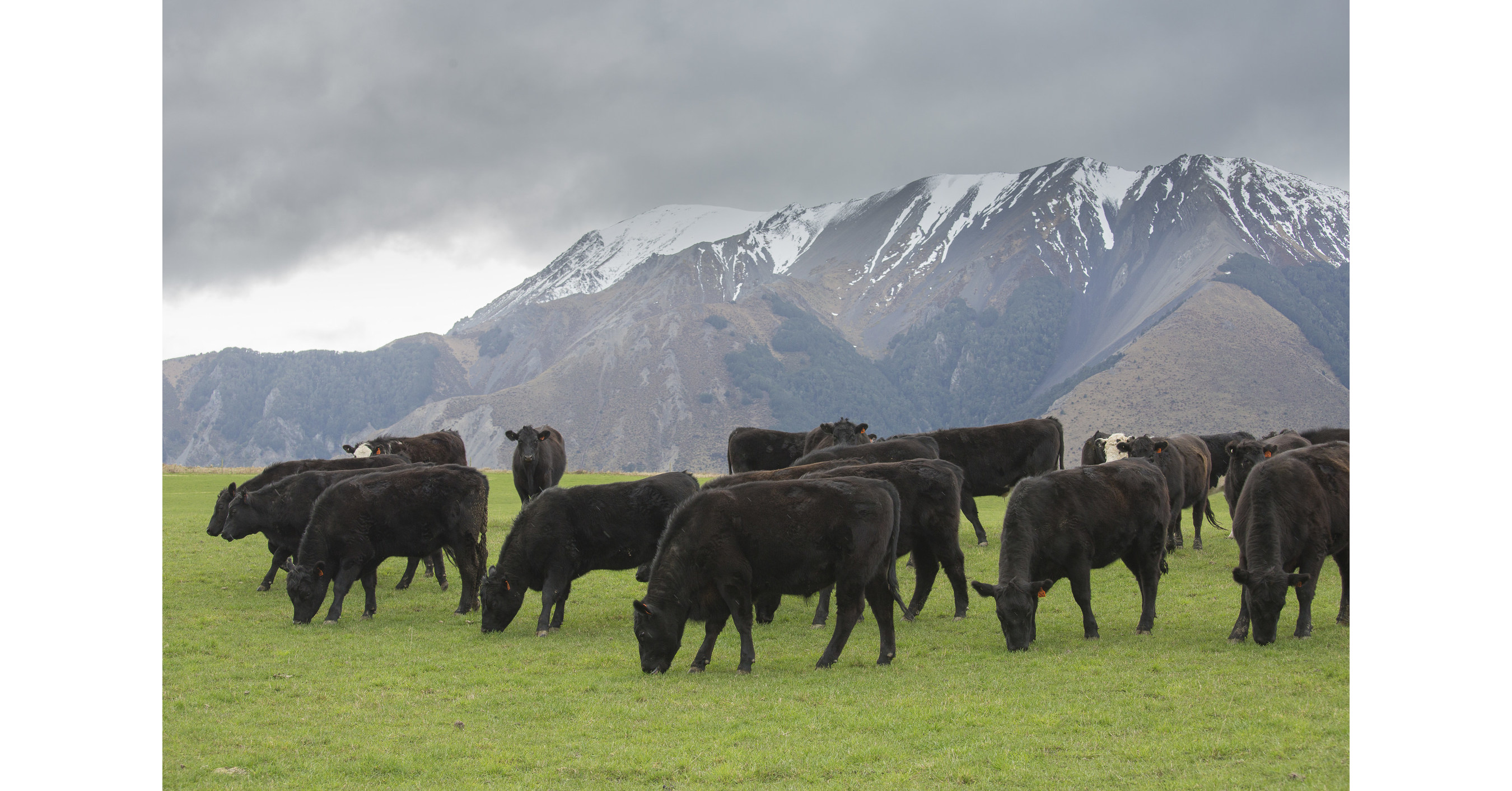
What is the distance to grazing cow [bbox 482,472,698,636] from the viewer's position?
1349 centimetres

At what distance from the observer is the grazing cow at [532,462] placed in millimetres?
25312

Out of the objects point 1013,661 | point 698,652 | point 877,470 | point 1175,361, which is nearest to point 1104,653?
point 1013,661

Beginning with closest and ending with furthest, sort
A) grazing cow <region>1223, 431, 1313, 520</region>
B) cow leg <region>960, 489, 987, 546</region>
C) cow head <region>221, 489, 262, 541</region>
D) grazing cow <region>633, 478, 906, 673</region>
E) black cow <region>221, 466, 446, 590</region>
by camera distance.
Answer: grazing cow <region>633, 478, 906, 673</region> < black cow <region>221, 466, 446, 590</region> < cow head <region>221, 489, 262, 541</region> < grazing cow <region>1223, 431, 1313, 520</region> < cow leg <region>960, 489, 987, 546</region>

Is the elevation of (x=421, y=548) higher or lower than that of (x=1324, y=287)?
lower

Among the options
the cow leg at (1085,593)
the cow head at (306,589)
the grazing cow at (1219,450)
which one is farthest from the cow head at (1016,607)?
the grazing cow at (1219,450)

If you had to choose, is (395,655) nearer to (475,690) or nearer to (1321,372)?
(475,690)

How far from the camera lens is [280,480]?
1750 cm

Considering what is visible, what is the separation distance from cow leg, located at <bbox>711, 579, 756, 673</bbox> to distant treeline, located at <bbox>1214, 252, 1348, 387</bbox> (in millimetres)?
169488

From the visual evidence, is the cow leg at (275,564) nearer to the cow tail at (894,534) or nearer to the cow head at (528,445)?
the cow head at (528,445)

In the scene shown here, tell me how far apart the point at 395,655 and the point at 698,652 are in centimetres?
371

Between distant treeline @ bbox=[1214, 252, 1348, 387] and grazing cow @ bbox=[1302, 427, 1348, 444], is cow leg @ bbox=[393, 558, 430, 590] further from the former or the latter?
distant treeline @ bbox=[1214, 252, 1348, 387]

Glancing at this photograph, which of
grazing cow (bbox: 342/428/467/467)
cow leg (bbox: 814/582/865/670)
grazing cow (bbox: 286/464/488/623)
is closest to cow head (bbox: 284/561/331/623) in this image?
grazing cow (bbox: 286/464/488/623)
